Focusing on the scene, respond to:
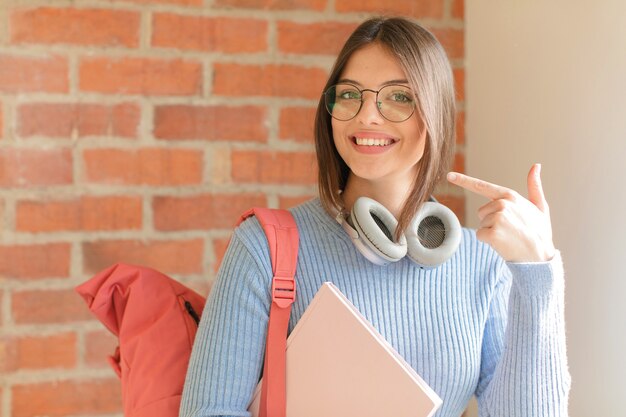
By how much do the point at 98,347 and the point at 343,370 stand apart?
70 cm

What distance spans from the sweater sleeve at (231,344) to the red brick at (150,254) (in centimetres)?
50

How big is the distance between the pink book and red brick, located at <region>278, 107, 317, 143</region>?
653 millimetres

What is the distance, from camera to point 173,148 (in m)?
1.61

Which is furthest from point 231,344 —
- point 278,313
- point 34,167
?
point 34,167

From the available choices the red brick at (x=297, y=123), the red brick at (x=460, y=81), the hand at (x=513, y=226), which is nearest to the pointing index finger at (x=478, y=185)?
the hand at (x=513, y=226)

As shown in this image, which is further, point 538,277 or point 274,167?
point 274,167

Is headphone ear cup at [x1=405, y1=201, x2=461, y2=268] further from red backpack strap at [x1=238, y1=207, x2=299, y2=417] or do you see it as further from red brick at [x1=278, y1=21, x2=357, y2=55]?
red brick at [x1=278, y1=21, x2=357, y2=55]

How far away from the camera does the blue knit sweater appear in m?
1.10

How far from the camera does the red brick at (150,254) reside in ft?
5.16

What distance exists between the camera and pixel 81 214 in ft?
5.12

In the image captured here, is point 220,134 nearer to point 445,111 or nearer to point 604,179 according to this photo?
point 445,111

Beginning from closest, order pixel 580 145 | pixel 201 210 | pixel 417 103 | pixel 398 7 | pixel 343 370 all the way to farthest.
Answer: pixel 343 370 < pixel 417 103 < pixel 580 145 < pixel 201 210 < pixel 398 7

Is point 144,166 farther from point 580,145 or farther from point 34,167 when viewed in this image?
point 580,145

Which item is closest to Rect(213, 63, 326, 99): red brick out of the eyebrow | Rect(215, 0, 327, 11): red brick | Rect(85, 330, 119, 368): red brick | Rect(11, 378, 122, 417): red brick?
Rect(215, 0, 327, 11): red brick
